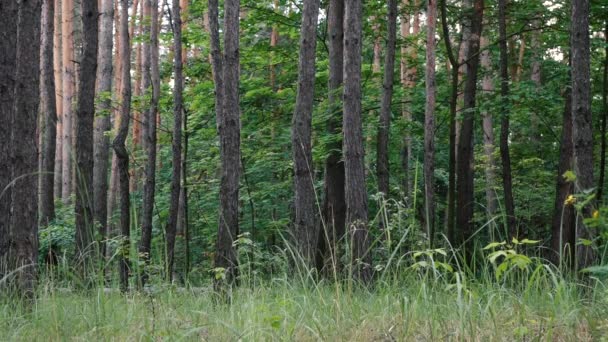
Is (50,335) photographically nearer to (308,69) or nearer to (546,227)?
(308,69)

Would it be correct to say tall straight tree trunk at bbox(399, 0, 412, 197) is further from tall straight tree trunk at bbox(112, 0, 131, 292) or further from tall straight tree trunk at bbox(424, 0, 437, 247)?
tall straight tree trunk at bbox(112, 0, 131, 292)

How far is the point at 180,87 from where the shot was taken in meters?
15.4

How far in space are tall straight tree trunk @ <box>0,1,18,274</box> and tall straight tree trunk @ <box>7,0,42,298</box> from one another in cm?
6

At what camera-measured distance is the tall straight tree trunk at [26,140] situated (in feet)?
→ 21.5

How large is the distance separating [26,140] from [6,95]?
0.51 metres

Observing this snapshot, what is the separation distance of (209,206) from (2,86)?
1525cm

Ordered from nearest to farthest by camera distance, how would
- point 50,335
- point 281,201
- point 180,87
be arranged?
point 50,335 → point 180,87 → point 281,201

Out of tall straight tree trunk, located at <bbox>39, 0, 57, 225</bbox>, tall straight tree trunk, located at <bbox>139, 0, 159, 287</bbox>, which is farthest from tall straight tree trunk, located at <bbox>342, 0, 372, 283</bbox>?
tall straight tree trunk, located at <bbox>39, 0, 57, 225</bbox>

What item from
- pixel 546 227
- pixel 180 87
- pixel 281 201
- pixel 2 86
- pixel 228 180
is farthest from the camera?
pixel 281 201

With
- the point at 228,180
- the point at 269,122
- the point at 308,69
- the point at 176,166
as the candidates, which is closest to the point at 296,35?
the point at 269,122

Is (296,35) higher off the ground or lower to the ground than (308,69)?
higher

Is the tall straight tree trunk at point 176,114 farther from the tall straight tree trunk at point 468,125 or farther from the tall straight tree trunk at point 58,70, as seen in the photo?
the tall straight tree trunk at point 58,70

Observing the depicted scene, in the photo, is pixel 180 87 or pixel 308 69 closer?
pixel 308 69

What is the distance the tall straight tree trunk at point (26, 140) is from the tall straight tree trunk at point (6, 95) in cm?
6
